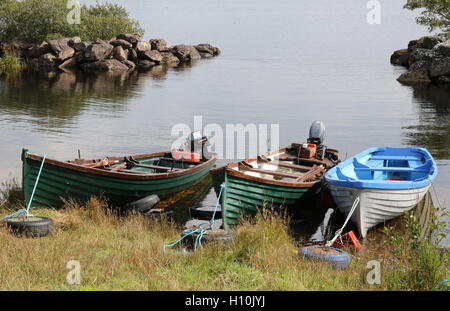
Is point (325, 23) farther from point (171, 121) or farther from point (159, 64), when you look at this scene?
point (171, 121)

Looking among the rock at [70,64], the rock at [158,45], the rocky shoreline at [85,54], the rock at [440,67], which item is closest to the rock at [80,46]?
the rocky shoreline at [85,54]

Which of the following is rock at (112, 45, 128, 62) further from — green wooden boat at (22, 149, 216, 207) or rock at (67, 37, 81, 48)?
green wooden boat at (22, 149, 216, 207)

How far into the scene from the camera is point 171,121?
27.9 metres

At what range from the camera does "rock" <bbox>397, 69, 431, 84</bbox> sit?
160 feet

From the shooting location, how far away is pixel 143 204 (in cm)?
1302

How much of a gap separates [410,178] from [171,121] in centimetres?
1521

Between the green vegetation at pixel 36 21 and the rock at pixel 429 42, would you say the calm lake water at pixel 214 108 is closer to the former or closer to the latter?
the rock at pixel 429 42

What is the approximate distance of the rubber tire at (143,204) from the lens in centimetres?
1291

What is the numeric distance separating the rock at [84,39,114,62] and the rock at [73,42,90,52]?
1.47 ft

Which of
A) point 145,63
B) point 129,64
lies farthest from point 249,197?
point 145,63

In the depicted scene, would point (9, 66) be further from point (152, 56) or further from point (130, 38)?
point (152, 56)

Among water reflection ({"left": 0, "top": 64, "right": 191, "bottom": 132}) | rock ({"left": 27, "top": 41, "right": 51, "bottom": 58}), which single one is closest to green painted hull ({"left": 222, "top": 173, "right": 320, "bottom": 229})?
water reflection ({"left": 0, "top": 64, "right": 191, "bottom": 132})
